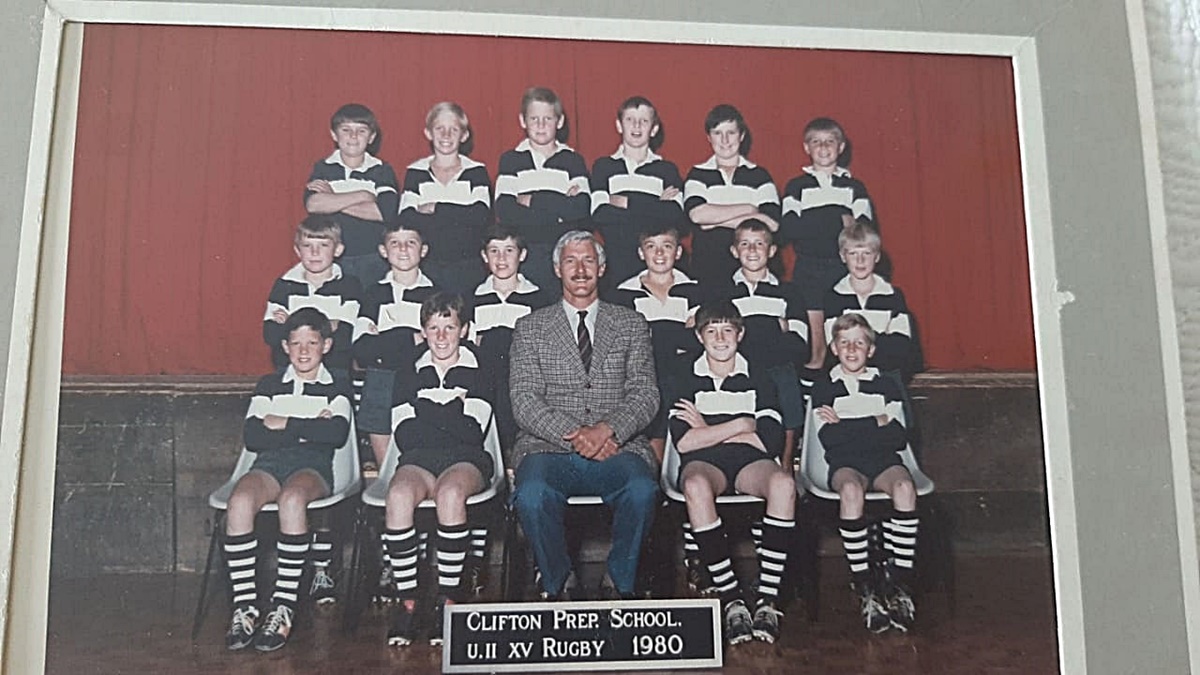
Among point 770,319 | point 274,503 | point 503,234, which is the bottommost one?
point 274,503

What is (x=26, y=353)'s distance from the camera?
111 centimetres

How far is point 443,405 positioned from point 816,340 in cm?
45

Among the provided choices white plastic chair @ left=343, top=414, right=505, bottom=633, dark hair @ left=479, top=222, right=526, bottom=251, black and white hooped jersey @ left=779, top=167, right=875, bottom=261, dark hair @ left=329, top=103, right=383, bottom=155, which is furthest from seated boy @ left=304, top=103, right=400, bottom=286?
black and white hooped jersey @ left=779, top=167, right=875, bottom=261

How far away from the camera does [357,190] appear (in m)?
1.19

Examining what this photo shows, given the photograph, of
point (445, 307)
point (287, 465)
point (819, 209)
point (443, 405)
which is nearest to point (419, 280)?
point (445, 307)

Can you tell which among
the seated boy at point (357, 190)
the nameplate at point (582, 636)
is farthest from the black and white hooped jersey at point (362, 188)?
the nameplate at point (582, 636)

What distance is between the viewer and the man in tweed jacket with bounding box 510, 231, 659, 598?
1.14m

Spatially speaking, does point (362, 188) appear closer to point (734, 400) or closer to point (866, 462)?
point (734, 400)

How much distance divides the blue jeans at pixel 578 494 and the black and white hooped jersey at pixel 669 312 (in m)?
0.13

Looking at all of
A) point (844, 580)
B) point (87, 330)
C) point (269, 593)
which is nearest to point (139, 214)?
point (87, 330)

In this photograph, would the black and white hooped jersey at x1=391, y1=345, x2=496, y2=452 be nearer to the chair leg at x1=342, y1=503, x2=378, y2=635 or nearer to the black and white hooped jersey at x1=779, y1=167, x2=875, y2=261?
the chair leg at x1=342, y1=503, x2=378, y2=635

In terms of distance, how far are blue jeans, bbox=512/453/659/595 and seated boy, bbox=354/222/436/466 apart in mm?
174

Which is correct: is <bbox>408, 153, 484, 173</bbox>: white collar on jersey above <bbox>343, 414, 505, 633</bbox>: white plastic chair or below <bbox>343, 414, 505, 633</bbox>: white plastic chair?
above

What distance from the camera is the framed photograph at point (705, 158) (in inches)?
44.8
